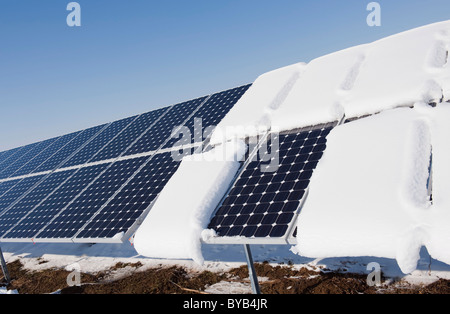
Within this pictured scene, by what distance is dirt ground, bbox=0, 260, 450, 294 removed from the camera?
9328mm

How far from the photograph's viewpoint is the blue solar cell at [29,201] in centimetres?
1384

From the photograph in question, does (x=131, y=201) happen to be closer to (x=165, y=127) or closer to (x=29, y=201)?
(x=165, y=127)

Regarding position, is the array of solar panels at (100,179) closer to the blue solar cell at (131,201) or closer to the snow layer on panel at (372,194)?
the blue solar cell at (131,201)

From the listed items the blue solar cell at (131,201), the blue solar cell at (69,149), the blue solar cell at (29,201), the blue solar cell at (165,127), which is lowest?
the blue solar cell at (29,201)

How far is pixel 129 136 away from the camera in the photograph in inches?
671

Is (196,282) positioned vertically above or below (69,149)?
below

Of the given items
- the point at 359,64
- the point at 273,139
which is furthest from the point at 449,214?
the point at 359,64

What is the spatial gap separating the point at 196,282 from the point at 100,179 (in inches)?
231

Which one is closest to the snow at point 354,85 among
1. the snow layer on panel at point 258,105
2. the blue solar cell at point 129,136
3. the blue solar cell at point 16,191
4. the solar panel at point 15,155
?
the snow layer on panel at point 258,105

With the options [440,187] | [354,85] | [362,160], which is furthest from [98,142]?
[440,187]

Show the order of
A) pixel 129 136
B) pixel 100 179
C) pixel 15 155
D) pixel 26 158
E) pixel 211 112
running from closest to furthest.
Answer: pixel 100 179, pixel 211 112, pixel 129 136, pixel 26 158, pixel 15 155

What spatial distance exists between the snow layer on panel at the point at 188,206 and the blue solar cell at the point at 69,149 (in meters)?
11.9

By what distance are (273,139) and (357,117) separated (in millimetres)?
2508
